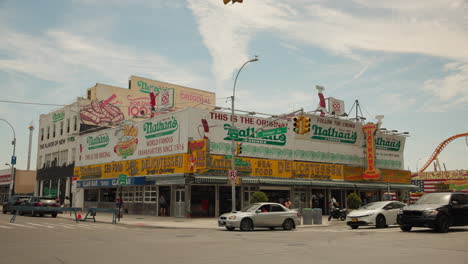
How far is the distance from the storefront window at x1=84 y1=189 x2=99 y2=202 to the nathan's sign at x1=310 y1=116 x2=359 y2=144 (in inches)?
920

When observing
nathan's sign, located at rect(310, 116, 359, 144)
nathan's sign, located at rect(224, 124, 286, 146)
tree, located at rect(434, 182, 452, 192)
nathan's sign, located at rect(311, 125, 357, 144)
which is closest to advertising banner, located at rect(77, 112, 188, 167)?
nathan's sign, located at rect(224, 124, 286, 146)

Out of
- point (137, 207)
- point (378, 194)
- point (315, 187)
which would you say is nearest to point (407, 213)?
point (315, 187)

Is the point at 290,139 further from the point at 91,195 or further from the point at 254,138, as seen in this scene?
the point at 91,195

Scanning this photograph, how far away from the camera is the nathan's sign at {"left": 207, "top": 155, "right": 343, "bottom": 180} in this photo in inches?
1389

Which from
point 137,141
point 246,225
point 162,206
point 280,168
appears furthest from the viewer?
point 137,141

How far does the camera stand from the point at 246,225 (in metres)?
22.6

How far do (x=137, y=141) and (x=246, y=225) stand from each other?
68.3 feet

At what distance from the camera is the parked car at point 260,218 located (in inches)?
887

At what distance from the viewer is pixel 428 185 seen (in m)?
91.3

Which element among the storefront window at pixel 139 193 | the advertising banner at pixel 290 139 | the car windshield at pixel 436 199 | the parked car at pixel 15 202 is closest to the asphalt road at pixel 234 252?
the car windshield at pixel 436 199

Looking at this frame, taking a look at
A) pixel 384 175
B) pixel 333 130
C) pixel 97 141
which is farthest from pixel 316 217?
pixel 97 141

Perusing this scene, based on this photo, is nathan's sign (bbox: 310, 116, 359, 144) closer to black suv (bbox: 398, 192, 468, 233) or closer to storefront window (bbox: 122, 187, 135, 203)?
storefront window (bbox: 122, 187, 135, 203)

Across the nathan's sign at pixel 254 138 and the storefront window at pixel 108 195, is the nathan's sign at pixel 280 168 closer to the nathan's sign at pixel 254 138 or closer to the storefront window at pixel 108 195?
the nathan's sign at pixel 254 138

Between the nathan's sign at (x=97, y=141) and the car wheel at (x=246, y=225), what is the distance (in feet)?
87.2
